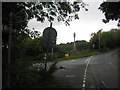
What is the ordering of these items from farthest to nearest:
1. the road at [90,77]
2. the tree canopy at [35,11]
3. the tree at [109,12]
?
the tree at [109,12]
the road at [90,77]
the tree canopy at [35,11]

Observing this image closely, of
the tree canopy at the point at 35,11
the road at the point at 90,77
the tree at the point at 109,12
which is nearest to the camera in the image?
the tree canopy at the point at 35,11

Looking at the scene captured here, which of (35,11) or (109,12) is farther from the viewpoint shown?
(109,12)

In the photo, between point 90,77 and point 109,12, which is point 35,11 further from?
A: point 109,12

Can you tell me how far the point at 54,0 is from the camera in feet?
30.3

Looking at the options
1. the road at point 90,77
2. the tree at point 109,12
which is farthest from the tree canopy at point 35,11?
the tree at point 109,12

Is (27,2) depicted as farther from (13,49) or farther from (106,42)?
(106,42)

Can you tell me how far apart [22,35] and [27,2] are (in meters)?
1.36

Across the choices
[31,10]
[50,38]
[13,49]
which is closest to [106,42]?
[50,38]

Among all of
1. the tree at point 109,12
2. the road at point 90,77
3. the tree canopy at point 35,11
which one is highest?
the tree at point 109,12

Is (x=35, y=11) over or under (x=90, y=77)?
over

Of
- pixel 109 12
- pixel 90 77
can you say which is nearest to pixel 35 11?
pixel 90 77

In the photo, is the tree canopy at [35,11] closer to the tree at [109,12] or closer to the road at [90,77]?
the road at [90,77]

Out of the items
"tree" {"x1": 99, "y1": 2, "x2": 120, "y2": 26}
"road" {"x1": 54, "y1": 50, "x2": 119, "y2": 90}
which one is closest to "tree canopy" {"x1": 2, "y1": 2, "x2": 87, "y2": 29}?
"road" {"x1": 54, "y1": 50, "x2": 119, "y2": 90}

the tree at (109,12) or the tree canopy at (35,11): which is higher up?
the tree at (109,12)
